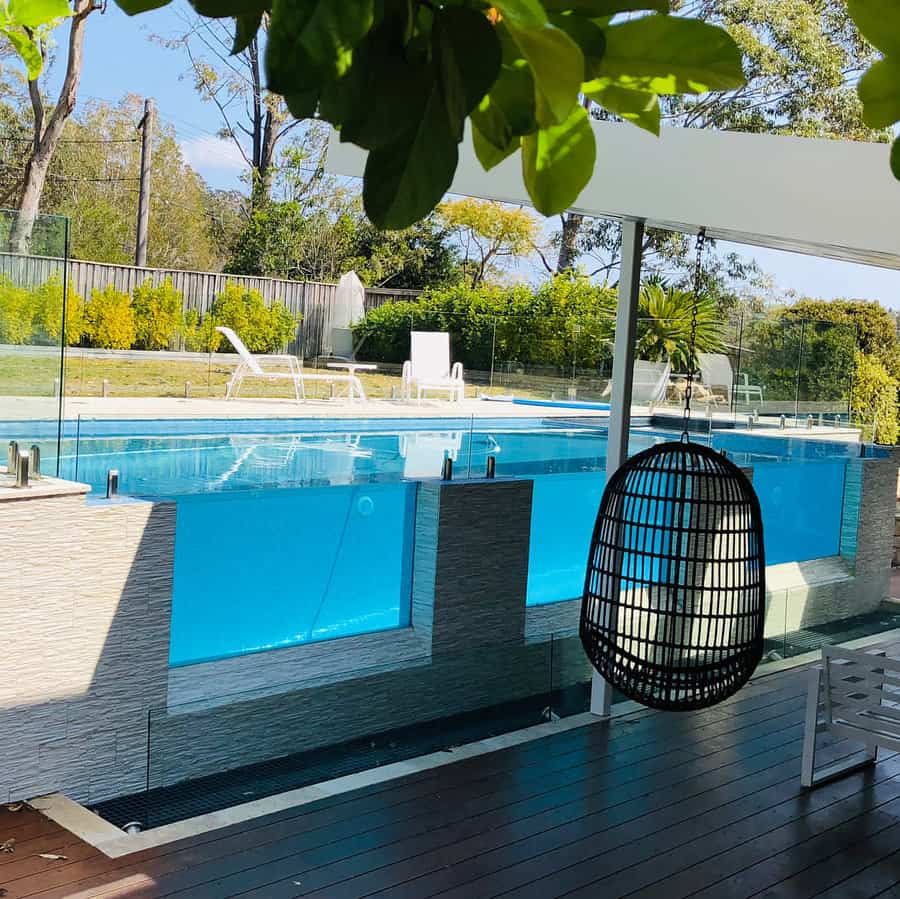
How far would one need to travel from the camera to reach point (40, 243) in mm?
4262

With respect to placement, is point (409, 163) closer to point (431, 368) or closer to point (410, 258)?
point (431, 368)

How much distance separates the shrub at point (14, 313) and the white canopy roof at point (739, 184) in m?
1.22

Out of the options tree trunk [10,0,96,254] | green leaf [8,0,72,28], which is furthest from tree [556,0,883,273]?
green leaf [8,0,72,28]

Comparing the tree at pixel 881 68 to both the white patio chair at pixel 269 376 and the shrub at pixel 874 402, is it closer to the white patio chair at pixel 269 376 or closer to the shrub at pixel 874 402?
the shrub at pixel 874 402

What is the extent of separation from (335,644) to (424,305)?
7.53 m

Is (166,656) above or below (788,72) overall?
below

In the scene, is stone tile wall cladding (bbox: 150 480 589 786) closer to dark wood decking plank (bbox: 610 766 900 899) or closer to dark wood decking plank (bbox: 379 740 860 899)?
dark wood decking plank (bbox: 379 740 860 899)

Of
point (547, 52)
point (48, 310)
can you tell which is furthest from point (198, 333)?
point (547, 52)

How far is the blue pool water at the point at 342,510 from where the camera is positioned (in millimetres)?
5465

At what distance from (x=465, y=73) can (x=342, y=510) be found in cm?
593

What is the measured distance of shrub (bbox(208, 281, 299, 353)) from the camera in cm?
1548

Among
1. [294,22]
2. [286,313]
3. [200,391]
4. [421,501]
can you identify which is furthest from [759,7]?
[294,22]

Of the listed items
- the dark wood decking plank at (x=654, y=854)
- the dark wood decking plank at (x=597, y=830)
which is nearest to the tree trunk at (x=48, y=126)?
the dark wood decking plank at (x=597, y=830)

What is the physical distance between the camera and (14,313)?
4.21 meters
